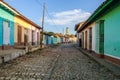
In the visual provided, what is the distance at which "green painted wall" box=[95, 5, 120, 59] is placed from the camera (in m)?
10.0

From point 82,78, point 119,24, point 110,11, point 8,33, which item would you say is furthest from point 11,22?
point 82,78

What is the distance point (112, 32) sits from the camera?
11.1m

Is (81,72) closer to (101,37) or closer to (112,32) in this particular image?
(112,32)

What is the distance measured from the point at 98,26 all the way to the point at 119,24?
5.27 m

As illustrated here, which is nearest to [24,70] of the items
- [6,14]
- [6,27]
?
[6,27]

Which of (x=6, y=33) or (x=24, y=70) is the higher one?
(x=6, y=33)

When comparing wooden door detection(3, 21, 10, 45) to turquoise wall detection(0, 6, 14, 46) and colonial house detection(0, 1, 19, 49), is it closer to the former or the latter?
colonial house detection(0, 1, 19, 49)

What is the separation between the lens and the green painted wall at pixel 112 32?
1002 cm

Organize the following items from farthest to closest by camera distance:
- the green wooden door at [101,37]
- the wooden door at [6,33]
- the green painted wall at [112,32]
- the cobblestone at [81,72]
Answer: the wooden door at [6,33] → the green wooden door at [101,37] → the green painted wall at [112,32] → the cobblestone at [81,72]

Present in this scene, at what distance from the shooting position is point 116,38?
33.9 feet

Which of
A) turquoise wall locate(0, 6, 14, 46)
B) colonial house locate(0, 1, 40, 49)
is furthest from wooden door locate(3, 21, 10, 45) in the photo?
turquoise wall locate(0, 6, 14, 46)

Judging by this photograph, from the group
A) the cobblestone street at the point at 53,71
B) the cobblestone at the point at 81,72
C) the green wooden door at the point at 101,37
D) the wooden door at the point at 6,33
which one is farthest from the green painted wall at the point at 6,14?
the cobblestone at the point at 81,72

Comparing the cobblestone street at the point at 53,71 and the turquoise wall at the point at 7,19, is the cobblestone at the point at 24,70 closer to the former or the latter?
the cobblestone street at the point at 53,71

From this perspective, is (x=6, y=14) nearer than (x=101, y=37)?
No
